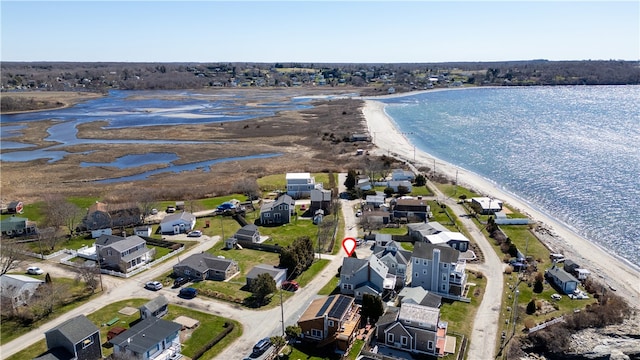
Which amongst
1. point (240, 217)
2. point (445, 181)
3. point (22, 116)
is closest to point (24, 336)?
point (240, 217)

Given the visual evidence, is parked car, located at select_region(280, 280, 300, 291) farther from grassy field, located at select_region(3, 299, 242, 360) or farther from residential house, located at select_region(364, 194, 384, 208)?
residential house, located at select_region(364, 194, 384, 208)

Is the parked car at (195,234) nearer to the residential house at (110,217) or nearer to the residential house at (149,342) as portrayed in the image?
the residential house at (110,217)

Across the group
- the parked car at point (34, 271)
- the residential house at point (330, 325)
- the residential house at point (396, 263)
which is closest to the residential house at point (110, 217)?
the parked car at point (34, 271)

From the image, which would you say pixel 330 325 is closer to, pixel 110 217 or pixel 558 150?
pixel 110 217

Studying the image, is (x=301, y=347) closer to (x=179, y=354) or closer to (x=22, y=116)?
(x=179, y=354)

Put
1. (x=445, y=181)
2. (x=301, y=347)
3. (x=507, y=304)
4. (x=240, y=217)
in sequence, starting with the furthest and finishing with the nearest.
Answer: (x=445, y=181) → (x=240, y=217) → (x=507, y=304) → (x=301, y=347)

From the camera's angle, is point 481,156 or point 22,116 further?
point 22,116

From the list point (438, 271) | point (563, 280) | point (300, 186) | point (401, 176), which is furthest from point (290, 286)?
point (401, 176)
